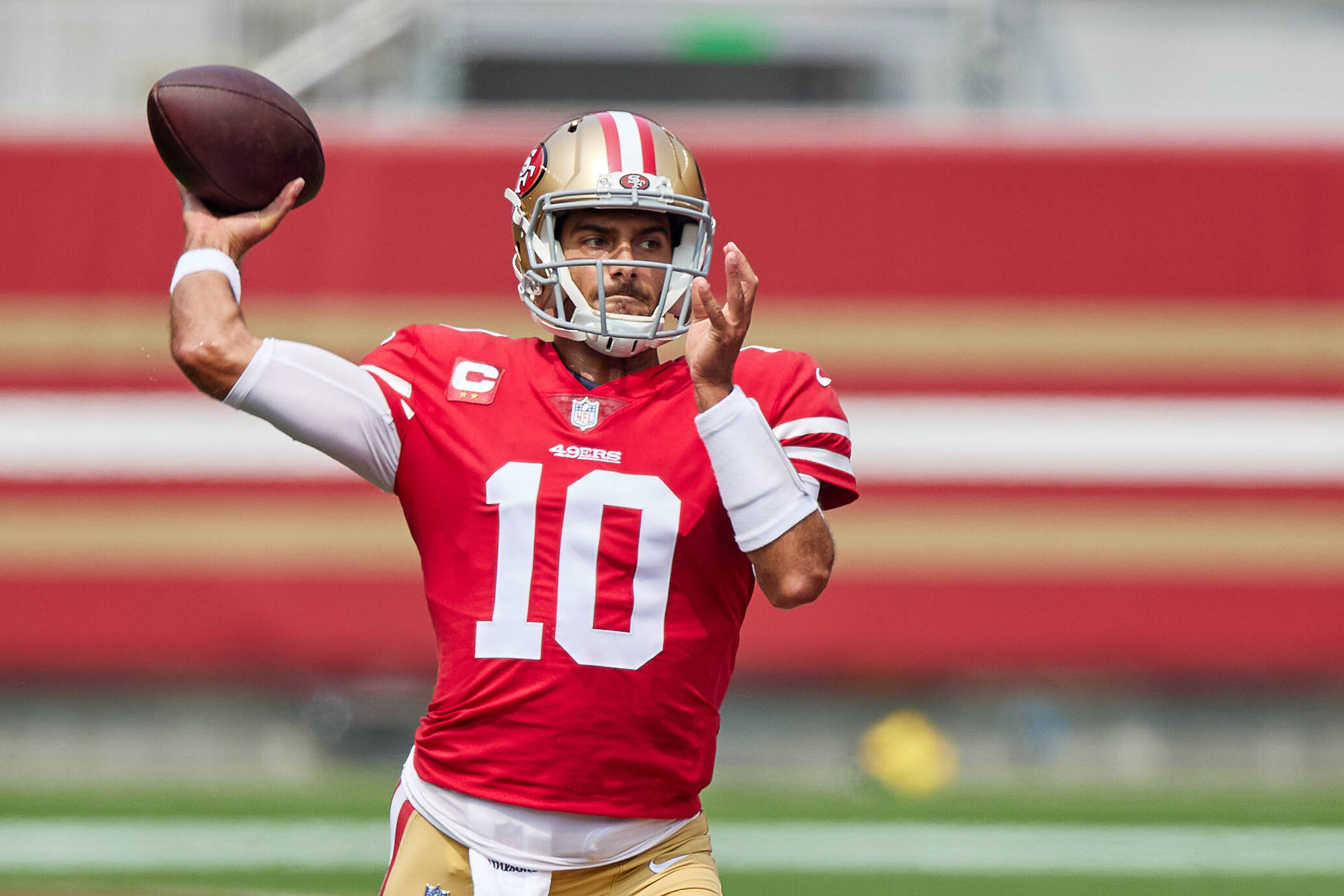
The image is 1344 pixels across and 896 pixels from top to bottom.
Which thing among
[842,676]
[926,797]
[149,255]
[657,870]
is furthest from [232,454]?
[657,870]

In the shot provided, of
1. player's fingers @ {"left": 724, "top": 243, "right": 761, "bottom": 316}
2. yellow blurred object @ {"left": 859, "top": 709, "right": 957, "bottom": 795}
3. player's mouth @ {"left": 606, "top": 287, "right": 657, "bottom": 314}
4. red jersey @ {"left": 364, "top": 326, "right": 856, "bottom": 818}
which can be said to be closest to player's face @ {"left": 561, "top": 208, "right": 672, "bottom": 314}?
player's mouth @ {"left": 606, "top": 287, "right": 657, "bottom": 314}

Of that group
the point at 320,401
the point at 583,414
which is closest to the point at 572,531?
the point at 583,414

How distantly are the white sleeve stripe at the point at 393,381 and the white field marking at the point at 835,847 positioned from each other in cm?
337

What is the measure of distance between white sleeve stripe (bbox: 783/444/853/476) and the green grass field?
3.06 m

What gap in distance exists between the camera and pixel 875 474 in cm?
720

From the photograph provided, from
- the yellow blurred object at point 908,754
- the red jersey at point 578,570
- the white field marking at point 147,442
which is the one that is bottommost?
the yellow blurred object at point 908,754

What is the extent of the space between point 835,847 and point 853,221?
3128mm

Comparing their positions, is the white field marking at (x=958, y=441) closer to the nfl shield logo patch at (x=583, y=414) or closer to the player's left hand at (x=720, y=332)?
the nfl shield logo patch at (x=583, y=414)

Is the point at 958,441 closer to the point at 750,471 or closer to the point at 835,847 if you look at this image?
the point at 835,847

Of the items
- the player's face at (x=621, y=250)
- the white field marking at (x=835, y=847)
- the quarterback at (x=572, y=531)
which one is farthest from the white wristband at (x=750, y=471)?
the white field marking at (x=835, y=847)

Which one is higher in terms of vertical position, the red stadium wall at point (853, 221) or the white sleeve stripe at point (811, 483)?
the red stadium wall at point (853, 221)

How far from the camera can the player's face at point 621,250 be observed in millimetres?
2475

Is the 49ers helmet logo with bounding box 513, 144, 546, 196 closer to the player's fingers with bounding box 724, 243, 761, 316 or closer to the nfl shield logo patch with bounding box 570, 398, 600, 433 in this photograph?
the nfl shield logo patch with bounding box 570, 398, 600, 433

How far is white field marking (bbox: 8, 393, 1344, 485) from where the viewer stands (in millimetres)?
7125
